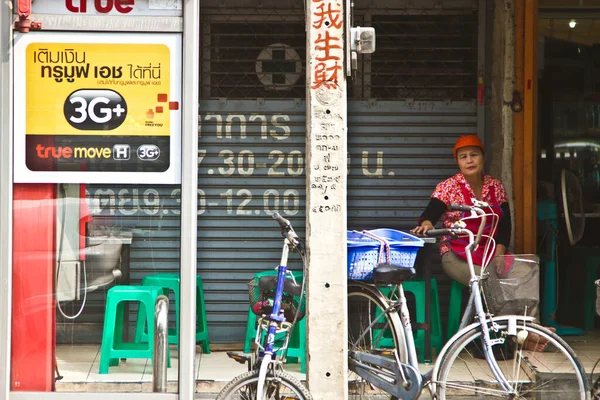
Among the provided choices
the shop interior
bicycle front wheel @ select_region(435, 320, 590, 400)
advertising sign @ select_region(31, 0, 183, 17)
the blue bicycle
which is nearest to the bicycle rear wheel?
bicycle front wheel @ select_region(435, 320, 590, 400)

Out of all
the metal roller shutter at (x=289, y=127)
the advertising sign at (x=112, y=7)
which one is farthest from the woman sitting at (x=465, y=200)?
the advertising sign at (x=112, y=7)

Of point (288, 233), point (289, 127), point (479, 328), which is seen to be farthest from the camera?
point (289, 127)

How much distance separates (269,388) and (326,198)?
1.24 meters

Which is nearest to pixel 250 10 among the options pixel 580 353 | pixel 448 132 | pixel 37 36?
pixel 448 132

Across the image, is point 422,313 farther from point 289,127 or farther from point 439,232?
point 289,127

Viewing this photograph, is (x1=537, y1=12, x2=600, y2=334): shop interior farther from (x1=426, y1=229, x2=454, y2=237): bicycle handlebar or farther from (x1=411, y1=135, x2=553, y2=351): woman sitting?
(x1=426, y1=229, x2=454, y2=237): bicycle handlebar

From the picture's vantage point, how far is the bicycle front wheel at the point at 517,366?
626 centimetres

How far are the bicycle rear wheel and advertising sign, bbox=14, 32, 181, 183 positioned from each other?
1525 mm

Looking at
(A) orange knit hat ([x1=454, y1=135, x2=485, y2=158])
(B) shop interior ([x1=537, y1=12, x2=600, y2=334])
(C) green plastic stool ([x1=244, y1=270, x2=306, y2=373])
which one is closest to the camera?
(C) green plastic stool ([x1=244, y1=270, x2=306, y2=373])

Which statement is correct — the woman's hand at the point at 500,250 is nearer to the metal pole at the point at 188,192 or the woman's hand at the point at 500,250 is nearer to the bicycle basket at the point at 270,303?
the bicycle basket at the point at 270,303

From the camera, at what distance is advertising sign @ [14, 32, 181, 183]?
621cm

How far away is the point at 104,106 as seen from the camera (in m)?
6.21

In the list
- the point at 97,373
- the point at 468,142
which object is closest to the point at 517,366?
the point at 468,142

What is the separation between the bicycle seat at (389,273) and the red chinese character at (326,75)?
4.11 feet
